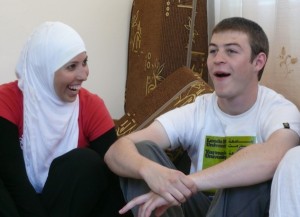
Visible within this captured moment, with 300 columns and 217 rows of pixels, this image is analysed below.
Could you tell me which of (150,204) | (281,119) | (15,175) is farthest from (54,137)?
(281,119)

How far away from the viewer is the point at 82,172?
4.24 ft

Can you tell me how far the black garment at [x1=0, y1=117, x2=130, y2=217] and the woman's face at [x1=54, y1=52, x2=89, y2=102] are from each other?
213 millimetres

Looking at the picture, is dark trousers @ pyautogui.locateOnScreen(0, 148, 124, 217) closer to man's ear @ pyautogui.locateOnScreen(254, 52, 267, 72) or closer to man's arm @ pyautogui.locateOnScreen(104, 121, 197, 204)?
man's arm @ pyautogui.locateOnScreen(104, 121, 197, 204)

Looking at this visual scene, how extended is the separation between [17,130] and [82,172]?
0.27 meters

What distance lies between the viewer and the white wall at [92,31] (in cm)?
188

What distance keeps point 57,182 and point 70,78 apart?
0.36 metres

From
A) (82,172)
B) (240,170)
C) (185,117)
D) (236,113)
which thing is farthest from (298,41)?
(82,172)

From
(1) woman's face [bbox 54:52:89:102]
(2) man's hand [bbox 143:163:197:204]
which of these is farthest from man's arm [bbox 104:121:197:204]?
(1) woman's face [bbox 54:52:89:102]

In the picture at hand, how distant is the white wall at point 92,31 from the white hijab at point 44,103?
43 centimetres

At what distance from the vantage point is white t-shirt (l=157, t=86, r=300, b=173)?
130cm

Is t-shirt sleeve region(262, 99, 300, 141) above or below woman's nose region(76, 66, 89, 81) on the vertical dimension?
below

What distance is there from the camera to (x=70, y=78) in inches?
56.8

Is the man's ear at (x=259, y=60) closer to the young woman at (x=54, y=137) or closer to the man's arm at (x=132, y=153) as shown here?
the man's arm at (x=132, y=153)

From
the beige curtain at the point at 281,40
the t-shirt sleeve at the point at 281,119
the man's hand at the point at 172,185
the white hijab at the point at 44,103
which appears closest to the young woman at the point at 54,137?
the white hijab at the point at 44,103
